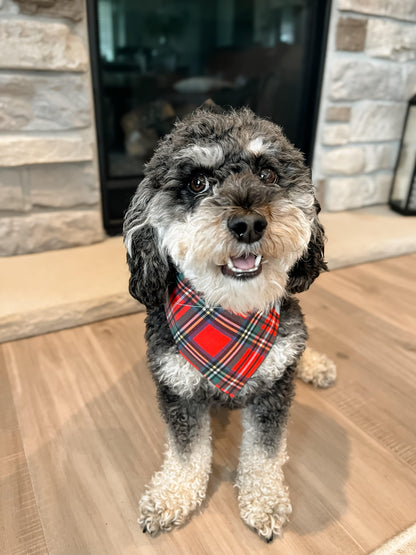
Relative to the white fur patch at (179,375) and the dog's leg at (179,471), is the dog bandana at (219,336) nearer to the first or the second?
the white fur patch at (179,375)

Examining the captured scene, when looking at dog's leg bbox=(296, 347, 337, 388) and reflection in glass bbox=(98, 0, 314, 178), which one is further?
reflection in glass bbox=(98, 0, 314, 178)

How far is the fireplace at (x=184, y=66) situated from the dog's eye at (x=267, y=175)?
59.2 inches

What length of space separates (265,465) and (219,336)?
369 mm

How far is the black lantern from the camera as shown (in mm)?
2910

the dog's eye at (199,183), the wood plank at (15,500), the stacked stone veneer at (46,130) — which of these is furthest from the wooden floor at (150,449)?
the dog's eye at (199,183)

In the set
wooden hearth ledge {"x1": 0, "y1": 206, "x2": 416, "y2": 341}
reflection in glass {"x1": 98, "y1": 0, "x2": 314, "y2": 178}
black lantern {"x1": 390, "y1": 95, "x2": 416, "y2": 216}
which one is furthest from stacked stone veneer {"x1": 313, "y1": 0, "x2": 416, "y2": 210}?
wooden hearth ledge {"x1": 0, "y1": 206, "x2": 416, "y2": 341}

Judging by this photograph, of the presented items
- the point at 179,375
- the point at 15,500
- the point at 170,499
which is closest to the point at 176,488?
the point at 170,499

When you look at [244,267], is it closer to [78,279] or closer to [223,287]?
[223,287]

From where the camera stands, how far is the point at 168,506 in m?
1.12

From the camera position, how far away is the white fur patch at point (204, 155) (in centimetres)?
95

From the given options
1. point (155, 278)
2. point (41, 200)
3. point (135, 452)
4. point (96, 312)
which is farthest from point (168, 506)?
point (41, 200)

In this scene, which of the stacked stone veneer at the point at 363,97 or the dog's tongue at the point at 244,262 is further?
the stacked stone veneer at the point at 363,97

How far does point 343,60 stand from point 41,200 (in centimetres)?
192

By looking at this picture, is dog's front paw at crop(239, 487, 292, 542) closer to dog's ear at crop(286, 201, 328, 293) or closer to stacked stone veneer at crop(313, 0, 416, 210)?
dog's ear at crop(286, 201, 328, 293)
